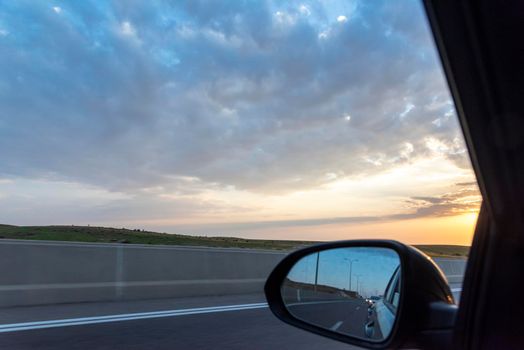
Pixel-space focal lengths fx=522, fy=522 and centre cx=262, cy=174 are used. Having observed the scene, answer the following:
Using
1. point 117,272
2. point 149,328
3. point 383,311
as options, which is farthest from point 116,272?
point 383,311

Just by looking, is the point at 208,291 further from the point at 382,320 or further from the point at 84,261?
the point at 382,320

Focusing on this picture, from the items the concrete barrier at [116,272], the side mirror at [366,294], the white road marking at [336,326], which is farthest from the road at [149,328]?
the white road marking at [336,326]

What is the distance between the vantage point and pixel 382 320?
2.24m

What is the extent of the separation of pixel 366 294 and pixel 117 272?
1084 centimetres

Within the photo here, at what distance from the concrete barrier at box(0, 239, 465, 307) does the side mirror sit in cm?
808

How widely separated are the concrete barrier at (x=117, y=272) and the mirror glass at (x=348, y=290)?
8.04 metres

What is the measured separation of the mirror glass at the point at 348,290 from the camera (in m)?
2.19

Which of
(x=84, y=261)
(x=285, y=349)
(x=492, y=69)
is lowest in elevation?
(x=285, y=349)

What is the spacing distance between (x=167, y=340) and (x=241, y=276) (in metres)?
7.18

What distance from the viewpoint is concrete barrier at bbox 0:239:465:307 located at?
11.0 m

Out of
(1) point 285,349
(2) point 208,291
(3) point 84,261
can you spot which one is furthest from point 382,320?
(2) point 208,291

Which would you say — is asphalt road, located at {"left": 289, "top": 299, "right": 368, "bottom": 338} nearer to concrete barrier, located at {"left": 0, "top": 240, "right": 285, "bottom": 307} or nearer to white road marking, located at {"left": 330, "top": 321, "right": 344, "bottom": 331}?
white road marking, located at {"left": 330, "top": 321, "right": 344, "bottom": 331}

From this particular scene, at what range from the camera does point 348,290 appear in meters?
2.57

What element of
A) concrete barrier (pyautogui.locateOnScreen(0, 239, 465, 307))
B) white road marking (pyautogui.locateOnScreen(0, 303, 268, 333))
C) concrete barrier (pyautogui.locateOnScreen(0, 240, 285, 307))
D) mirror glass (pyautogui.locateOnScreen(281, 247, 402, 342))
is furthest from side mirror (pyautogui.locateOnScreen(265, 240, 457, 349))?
concrete barrier (pyautogui.locateOnScreen(0, 240, 285, 307))
